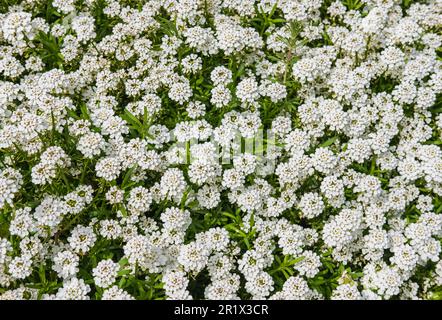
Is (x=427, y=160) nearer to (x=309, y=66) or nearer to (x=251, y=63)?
(x=309, y=66)

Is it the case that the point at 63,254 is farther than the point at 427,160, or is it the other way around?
the point at 427,160

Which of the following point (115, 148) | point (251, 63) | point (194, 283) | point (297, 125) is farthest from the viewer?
point (251, 63)

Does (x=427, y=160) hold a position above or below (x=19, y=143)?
below

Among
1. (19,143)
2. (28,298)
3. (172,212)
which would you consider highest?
(19,143)

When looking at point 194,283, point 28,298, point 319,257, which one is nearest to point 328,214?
point 319,257

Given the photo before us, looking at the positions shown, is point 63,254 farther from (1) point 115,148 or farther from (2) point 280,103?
(2) point 280,103
